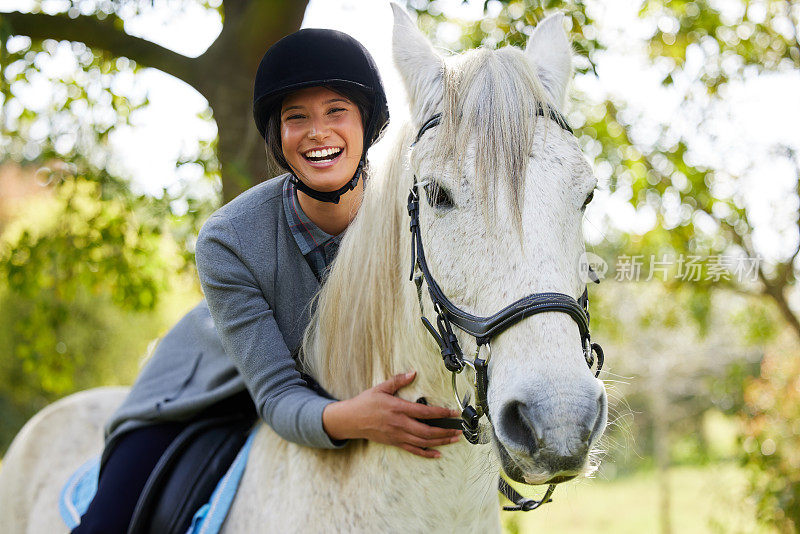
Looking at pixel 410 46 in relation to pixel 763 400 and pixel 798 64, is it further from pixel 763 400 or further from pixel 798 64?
pixel 763 400

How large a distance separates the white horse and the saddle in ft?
0.46

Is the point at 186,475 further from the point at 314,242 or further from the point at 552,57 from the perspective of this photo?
the point at 552,57

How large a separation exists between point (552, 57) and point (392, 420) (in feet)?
3.98

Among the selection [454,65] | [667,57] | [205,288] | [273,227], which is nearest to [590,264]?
[454,65]

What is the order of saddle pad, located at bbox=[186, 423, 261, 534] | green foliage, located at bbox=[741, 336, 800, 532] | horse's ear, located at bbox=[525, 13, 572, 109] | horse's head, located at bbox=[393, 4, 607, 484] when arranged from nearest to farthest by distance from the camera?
horse's head, located at bbox=[393, 4, 607, 484] → horse's ear, located at bbox=[525, 13, 572, 109] → saddle pad, located at bbox=[186, 423, 261, 534] → green foliage, located at bbox=[741, 336, 800, 532]

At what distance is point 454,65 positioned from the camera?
1.90m

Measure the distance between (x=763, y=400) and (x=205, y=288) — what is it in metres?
6.80

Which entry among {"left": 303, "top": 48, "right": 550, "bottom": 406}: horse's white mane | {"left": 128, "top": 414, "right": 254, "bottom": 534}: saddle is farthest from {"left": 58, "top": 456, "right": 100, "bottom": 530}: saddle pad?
{"left": 303, "top": 48, "right": 550, "bottom": 406}: horse's white mane

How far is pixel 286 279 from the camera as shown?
7.46ft

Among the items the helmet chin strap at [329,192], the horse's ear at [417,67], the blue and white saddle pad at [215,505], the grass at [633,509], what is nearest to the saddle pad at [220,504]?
the blue and white saddle pad at [215,505]

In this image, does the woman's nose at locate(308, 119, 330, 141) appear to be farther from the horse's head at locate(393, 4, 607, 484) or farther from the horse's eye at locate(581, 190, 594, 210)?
the horse's eye at locate(581, 190, 594, 210)

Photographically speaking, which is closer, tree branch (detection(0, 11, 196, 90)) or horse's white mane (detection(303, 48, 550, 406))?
horse's white mane (detection(303, 48, 550, 406))

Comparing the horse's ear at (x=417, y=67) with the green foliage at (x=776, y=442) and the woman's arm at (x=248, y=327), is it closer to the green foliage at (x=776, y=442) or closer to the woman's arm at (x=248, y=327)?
the woman's arm at (x=248, y=327)

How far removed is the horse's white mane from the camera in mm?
1640
